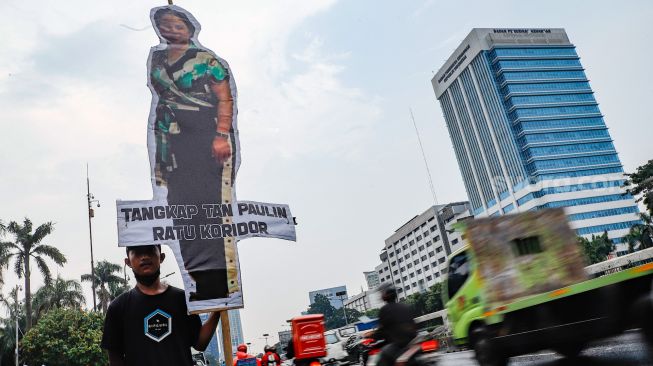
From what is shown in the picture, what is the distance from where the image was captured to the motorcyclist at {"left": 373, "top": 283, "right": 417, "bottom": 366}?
Result: 239 inches

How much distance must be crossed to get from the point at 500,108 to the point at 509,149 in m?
8.77

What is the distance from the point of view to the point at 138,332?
10.8ft

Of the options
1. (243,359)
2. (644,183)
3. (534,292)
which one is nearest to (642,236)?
(644,183)

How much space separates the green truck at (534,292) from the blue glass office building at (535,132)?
94207mm

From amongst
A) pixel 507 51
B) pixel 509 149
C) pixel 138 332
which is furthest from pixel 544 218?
pixel 507 51

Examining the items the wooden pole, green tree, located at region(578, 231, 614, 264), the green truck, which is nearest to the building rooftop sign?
green tree, located at region(578, 231, 614, 264)

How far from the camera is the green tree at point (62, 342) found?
1302 inches

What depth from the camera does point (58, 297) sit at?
140ft

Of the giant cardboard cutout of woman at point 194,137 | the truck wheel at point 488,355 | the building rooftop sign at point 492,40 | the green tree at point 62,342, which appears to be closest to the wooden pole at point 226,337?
the giant cardboard cutout of woman at point 194,137

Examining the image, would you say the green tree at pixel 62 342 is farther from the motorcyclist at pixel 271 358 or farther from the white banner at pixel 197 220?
the white banner at pixel 197 220

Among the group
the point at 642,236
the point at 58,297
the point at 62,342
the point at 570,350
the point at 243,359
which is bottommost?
the point at 570,350

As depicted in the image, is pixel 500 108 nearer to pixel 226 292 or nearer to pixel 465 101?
pixel 465 101

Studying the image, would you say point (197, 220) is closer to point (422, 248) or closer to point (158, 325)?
point (158, 325)

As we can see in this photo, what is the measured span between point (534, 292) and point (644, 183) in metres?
44.9
